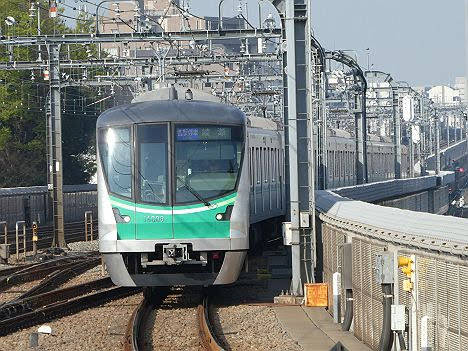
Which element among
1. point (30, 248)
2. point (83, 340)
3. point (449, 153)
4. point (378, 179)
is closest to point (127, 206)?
point (83, 340)

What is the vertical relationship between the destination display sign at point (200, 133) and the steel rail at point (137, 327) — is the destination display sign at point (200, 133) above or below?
above

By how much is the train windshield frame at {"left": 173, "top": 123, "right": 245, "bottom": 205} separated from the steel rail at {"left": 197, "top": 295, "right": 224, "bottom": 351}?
171 centimetres

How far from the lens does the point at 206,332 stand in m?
15.5

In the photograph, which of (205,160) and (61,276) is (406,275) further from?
(61,276)

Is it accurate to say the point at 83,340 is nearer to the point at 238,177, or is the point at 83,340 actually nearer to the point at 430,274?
the point at 238,177

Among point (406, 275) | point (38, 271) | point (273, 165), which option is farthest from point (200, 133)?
point (38, 271)

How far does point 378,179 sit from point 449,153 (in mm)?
48828

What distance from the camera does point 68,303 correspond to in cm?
1895

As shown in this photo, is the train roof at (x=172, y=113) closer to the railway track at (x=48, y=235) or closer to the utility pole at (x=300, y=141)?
the utility pole at (x=300, y=141)

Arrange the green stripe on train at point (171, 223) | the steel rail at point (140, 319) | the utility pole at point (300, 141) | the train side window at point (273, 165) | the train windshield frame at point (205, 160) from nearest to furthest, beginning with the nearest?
the steel rail at point (140, 319), the green stripe on train at point (171, 223), the train windshield frame at point (205, 160), the utility pole at point (300, 141), the train side window at point (273, 165)

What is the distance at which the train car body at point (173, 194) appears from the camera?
708 inches

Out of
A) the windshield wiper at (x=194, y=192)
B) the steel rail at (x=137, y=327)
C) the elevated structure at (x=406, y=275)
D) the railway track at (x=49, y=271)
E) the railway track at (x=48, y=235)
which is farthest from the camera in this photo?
the railway track at (x=48, y=235)

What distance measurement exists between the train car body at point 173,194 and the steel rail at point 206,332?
1.99 ft

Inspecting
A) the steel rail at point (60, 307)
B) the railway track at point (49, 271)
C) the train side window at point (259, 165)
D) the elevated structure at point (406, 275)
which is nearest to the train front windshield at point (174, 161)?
the steel rail at point (60, 307)
